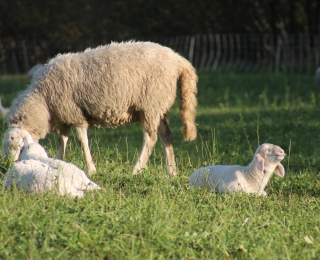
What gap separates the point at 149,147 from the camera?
7672mm

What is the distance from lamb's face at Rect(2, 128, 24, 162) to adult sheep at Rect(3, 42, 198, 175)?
30 centimetres

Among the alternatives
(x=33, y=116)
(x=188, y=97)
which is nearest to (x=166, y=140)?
(x=188, y=97)

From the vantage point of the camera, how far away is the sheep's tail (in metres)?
7.86

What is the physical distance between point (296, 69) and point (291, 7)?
489cm

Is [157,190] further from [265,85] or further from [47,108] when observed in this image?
[265,85]

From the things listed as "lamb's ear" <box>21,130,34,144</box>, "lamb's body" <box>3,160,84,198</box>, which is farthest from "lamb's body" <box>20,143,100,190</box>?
"lamb's ear" <box>21,130,34,144</box>

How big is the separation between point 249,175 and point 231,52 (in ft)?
61.4

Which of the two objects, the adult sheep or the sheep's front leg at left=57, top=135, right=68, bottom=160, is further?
the sheep's front leg at left=57, top=135, right=68, bottom=160

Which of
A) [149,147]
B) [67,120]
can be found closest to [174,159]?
[149,147]

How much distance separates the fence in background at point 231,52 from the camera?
22609 millimetres

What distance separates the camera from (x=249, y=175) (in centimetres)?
631

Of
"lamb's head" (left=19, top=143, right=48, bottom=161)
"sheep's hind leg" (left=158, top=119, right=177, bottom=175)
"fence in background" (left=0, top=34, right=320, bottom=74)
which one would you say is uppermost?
"lamb's head" (left=19, top=143, right=48, bottom=161)

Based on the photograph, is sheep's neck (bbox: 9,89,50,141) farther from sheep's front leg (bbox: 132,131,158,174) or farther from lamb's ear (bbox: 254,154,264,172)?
lamb's ear (bbox: 254,154,264,172)

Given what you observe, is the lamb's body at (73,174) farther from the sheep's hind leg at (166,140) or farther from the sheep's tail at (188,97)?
the sheep's tail at (188,97)
